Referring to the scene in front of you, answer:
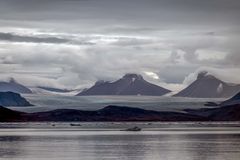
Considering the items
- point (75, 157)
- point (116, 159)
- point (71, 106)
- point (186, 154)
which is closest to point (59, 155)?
point (75, 157)

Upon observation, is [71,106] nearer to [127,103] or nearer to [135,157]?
[127,103]

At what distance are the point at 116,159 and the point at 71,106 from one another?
451 feet

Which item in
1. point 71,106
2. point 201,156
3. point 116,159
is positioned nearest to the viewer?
point 116,159

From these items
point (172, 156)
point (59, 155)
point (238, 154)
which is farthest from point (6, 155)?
point (238, 154)

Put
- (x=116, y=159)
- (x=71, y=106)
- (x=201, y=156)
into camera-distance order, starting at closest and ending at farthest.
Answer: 1. (x=116, y=159)
2. (x=201, y=156)
3. (x=71, y=106)

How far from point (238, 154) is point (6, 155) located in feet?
66.4

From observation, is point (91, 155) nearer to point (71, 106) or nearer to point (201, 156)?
point (201, 156)

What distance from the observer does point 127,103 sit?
200 m

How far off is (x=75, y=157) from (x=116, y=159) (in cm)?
447

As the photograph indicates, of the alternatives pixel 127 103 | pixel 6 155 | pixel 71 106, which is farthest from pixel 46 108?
pixel 6 155

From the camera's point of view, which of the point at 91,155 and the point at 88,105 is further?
the point at 88,105

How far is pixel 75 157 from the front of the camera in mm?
55406

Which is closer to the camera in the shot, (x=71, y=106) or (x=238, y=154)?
(x=238, y=154)

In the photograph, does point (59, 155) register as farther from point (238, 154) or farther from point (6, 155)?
point (238, 154)
